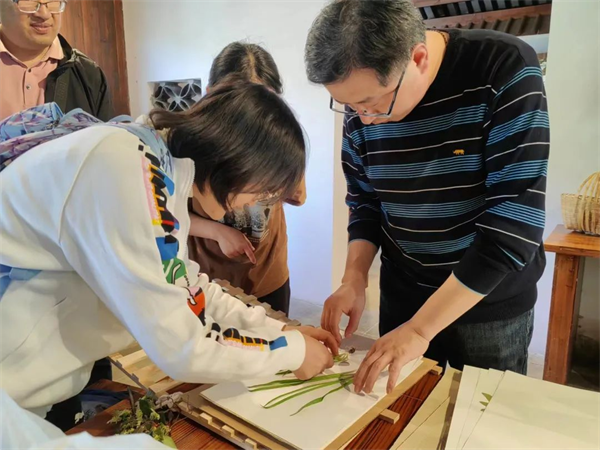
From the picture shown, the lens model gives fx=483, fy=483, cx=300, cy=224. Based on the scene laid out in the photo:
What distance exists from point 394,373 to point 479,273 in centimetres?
24

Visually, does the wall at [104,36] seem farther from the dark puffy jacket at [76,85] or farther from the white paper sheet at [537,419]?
the white paper sheet at [537,419]

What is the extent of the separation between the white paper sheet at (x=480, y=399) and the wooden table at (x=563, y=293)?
122cm

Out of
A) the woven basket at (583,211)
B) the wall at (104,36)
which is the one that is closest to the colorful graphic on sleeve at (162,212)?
the woven basket at (583,211)

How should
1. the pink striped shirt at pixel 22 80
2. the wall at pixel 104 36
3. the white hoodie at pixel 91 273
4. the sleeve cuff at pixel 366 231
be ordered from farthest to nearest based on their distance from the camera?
the wall at pixel 104 36 < the pink striped shirt at pixel 22 80 < the sleeve cuff at pixel 366 231 < the white hoodie at pixel 91 273

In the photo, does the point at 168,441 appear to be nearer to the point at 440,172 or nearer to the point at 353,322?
the point at 353,322

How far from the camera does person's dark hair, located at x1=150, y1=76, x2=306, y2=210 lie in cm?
73

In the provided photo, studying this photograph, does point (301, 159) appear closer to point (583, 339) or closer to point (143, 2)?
point (583, 339)

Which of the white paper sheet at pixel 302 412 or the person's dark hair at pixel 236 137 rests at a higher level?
the person's dark hair at pixel 236 137

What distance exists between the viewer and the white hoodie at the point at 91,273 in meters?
0.58

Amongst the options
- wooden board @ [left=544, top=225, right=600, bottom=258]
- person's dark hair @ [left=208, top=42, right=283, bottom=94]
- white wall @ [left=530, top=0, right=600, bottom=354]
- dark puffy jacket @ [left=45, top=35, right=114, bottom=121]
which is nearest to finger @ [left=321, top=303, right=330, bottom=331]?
person's dark hair @ [left=208, top=42, right=283, bottom=94]

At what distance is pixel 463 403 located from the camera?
768mm

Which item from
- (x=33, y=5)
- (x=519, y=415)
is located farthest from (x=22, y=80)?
(x=519, y=415)

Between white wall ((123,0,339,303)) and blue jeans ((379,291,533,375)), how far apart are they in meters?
1.91

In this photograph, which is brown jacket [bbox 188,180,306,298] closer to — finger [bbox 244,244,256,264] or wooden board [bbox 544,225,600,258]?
finger [bbox 244,244,256,264]
